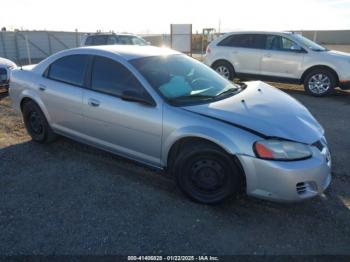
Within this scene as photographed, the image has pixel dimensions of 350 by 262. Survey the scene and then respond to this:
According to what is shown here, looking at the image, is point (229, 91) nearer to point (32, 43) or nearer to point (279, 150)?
point (279, 150)

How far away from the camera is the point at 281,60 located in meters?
8.93

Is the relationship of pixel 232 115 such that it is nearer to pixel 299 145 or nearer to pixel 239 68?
pixel 299 145

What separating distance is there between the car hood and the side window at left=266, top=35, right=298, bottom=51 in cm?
557

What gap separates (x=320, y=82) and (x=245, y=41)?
96.2 inches

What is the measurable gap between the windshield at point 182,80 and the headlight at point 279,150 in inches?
36.8

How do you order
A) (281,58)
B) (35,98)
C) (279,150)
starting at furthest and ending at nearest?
1. (281,58)
2. (35,98)
3. (279,150)

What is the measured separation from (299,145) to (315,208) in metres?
0.83

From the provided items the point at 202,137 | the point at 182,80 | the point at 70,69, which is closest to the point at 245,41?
the point at 182,80

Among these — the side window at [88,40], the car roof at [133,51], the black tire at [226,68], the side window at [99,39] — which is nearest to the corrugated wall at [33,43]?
the side window at [88,40]

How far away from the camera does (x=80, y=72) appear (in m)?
4.27

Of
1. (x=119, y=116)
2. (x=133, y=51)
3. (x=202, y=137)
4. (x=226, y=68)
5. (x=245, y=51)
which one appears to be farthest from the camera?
(x=226, y=68)

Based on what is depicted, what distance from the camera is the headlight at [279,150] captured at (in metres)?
2.97

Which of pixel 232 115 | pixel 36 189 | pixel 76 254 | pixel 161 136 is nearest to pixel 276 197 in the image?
pixel 232 115

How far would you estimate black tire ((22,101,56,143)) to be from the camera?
15.9 ft
